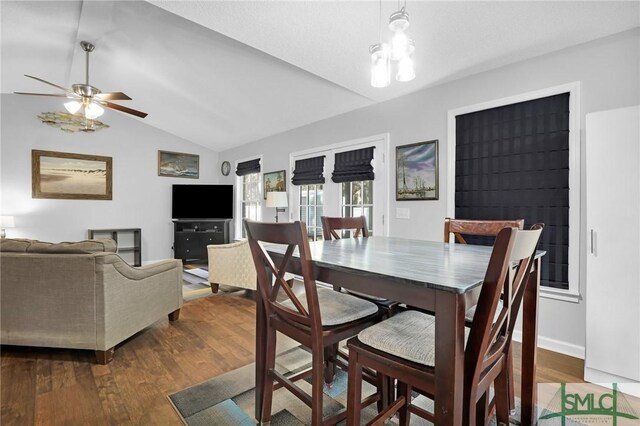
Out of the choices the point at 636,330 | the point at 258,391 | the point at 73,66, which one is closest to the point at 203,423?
the point at 258,391

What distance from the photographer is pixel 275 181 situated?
5441 mm

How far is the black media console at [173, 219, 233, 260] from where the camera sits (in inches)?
A: 239

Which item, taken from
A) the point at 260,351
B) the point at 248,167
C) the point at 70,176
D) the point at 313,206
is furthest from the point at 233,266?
the point at 70,176

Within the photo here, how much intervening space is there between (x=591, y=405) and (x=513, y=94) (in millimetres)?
2288

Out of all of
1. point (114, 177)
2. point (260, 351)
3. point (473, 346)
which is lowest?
point (260, 351)

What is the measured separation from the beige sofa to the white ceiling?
6.02 feet

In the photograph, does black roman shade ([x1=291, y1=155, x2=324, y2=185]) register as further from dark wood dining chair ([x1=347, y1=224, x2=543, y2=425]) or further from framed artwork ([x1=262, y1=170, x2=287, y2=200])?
dark wood dining chair ([x1=347, y1=224, x2=543, y2=425])

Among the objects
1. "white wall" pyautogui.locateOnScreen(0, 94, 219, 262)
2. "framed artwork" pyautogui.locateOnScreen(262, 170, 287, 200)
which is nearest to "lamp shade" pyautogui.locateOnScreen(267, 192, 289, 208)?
"framed artwork" pyautogui.locateOnScreen(262, 170, 287, 200)

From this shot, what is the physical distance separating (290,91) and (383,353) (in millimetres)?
3585

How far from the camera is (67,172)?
5477mm

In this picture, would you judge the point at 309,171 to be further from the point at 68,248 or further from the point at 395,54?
the point at 395,54

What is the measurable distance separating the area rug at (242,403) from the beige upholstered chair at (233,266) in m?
1.59

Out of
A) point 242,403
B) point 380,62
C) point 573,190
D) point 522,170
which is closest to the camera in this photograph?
point 380,62

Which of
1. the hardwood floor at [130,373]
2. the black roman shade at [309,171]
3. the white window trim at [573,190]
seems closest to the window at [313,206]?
the black roman shade at [309,171]
